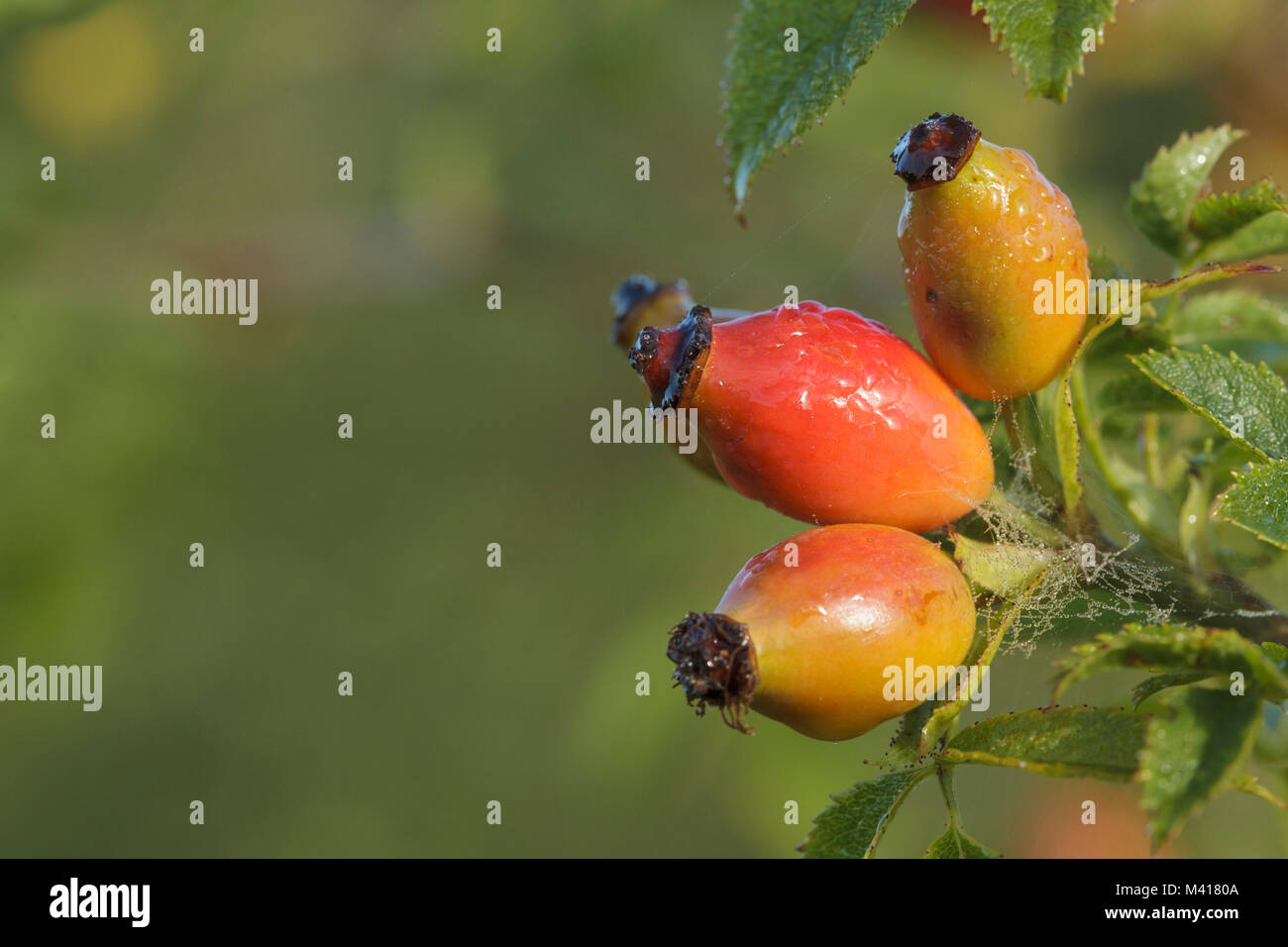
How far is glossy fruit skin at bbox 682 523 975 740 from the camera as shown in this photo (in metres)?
1.16

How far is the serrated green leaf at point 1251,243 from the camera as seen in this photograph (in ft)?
5.08

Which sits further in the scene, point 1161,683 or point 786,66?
point 786,66

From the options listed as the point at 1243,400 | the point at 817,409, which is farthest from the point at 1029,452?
the point at 817,409

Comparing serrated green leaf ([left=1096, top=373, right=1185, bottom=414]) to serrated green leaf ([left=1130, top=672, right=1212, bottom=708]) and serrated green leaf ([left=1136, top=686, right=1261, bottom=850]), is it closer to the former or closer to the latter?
serrated green leaf ([left=1130, top=672, right=1212, bottom=708])

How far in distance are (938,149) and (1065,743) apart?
0.69 metres

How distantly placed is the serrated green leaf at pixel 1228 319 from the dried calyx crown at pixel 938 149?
0.79 metres

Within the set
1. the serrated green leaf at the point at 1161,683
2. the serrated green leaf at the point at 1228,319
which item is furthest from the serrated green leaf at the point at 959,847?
the serrated green leaf at the point at 1228,319

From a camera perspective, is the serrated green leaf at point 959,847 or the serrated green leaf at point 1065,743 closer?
the serrated green leaf at point 1065,743

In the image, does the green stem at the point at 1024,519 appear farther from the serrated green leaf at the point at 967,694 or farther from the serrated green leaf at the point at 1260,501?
→ the serrated green leaf at the point at 1260,501

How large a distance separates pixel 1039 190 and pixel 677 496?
2.47 meters

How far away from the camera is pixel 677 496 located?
3.66 metres

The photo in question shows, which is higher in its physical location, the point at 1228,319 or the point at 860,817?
the point at 1228,319

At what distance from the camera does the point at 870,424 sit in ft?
4.08

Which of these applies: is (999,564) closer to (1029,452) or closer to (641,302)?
(1029,452)
